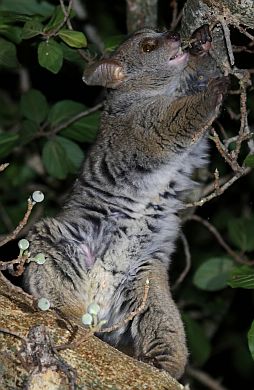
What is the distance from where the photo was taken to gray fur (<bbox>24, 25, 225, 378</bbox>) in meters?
4.46

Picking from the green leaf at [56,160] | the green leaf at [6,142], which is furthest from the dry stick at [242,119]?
the green leaf at [6,142]

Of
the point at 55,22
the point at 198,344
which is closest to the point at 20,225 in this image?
the point at 55,22

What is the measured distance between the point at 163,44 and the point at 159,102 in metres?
0.50

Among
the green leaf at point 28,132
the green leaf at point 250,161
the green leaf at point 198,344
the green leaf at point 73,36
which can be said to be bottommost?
the green leaf at point 198,344

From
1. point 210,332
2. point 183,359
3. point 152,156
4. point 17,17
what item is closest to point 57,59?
point 17,17

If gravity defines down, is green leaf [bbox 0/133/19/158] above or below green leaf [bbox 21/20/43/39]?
below

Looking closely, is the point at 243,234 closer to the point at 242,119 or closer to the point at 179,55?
the point at 179,55

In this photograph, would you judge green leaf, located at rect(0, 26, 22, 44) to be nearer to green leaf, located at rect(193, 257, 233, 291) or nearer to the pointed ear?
the pointed ear

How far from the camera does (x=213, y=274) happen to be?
6125 mm

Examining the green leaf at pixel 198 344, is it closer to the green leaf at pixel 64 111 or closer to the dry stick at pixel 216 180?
the green leaf at pixel 64 111

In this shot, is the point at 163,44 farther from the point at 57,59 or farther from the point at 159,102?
the point at 57,59

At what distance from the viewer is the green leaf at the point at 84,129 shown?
236 inches

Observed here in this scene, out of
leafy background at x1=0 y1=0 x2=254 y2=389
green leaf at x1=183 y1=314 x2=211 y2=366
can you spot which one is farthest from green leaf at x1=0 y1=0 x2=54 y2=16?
green leaf at x1=183 y1=314 x2=211 y2=366

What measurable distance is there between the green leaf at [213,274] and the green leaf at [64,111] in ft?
4.64
